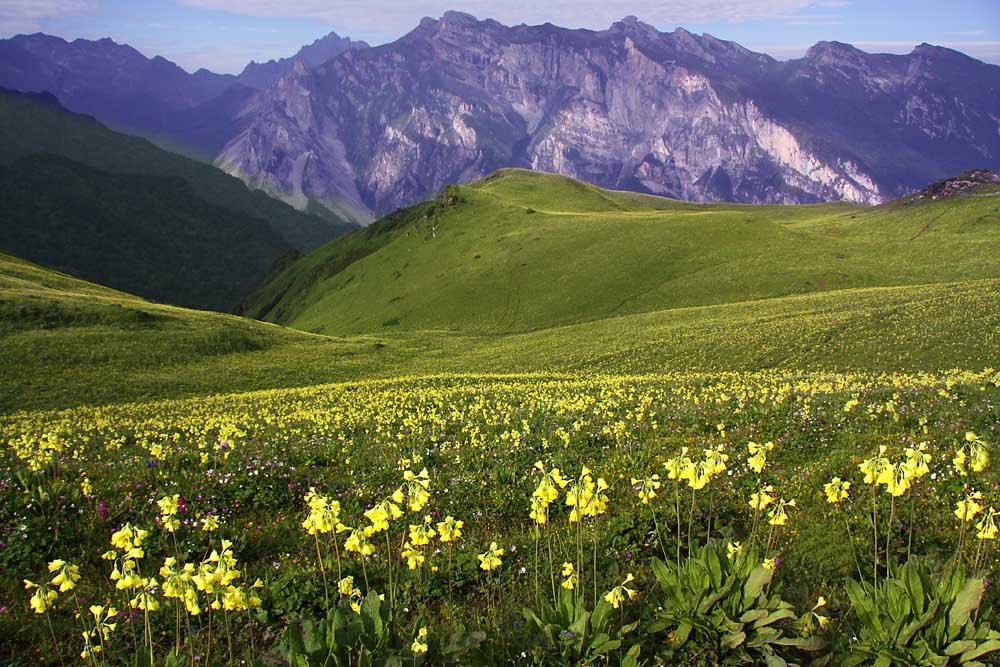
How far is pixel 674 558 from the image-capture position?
29.5 ft

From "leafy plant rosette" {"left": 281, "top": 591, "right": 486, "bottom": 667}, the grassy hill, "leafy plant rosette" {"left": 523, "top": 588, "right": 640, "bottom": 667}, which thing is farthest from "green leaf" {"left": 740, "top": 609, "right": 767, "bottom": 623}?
the grassy hill

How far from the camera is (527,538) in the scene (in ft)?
32.7

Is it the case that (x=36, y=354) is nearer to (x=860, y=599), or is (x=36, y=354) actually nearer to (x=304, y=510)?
(x=304, y=510)

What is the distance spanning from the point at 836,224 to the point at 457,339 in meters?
93.8

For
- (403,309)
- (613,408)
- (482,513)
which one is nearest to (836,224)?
(403,309)

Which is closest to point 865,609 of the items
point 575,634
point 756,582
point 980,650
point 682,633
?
point 980,650

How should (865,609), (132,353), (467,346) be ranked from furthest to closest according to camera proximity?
(467,346)
(132,353)
(865,609)

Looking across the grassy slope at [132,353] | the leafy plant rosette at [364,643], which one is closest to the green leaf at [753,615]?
the leafy plant rosette at [364,643]

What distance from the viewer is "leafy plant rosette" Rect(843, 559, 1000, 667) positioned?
589 cm

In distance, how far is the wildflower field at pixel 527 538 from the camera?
6266 millimetres

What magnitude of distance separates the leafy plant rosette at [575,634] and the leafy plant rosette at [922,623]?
2209 mm

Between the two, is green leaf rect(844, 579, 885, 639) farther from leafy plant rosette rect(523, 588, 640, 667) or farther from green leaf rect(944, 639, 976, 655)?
leafy plant rosette rect(523, 588, 640, 667)

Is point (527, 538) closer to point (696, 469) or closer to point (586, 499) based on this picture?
point (586, 499)

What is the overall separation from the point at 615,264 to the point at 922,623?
93236 mm
